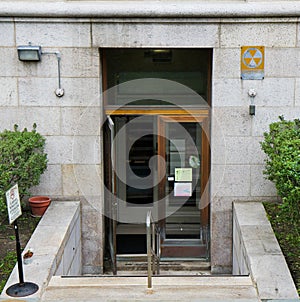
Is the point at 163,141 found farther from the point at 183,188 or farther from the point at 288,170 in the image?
the point at 288,170

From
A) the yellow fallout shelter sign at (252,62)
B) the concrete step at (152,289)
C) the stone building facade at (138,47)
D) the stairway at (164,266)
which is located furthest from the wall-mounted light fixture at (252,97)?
the concrete step at (152,289)

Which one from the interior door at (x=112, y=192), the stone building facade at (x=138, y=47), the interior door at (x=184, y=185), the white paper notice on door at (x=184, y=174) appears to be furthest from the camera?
the white paper notice on door at (x=184, y=174)

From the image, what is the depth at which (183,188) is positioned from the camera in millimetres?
8102

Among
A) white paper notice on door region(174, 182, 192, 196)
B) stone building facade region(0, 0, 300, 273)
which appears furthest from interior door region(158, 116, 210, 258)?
stone building facade region(0, 0, 300, 273)

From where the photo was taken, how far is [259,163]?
24.7ft

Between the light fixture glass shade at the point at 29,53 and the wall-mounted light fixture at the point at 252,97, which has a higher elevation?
the light fixture glass shade at the point at 29,53

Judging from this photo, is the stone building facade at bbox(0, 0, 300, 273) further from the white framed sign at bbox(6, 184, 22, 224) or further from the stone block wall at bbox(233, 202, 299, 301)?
the white framed sign at bbox(6, 184, 22, 224)

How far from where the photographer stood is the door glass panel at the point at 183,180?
7.96m

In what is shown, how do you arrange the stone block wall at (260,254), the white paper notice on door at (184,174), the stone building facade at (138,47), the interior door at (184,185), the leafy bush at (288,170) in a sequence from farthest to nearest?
the white paper notice on door at (184,174) → the interior door at (184,185) → the stone building facade at (138,47) → the leafy bush at (288,170) → the stone block wall at (260,254)

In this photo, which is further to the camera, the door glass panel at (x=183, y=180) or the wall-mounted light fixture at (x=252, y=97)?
the door glass panel at (x=183, y=180)

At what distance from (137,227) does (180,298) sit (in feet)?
12.4

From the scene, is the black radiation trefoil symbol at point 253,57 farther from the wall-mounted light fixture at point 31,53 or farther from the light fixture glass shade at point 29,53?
the light fixture glass shade at point 29,53

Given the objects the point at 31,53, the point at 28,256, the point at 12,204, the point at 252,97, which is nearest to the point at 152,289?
the point at 28,256

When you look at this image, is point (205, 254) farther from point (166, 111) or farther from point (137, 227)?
point (166, 111)
